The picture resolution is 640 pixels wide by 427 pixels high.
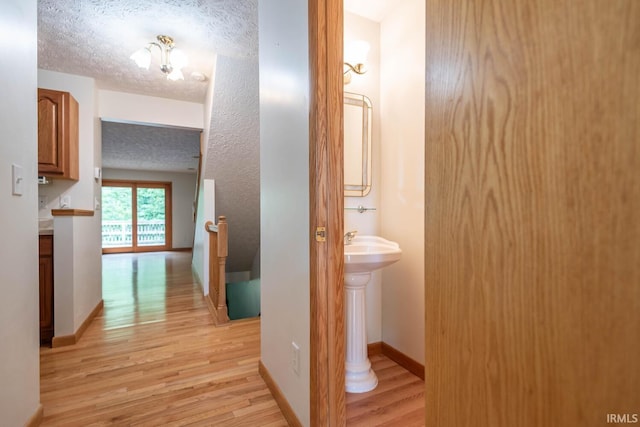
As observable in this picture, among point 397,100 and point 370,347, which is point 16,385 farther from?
point 397,100

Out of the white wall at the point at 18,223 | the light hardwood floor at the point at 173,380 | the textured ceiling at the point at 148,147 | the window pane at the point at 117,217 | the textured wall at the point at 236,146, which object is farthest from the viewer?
the window pane at the point at 117,217

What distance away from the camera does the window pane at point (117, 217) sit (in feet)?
24.5

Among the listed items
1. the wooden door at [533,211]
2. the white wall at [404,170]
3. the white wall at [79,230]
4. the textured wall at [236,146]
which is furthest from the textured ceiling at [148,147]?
the wooden door at [533,211]

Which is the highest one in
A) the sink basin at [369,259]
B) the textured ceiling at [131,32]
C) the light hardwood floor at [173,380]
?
the textured ceiling at [131,32]

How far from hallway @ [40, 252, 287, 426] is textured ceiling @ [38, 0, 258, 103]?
2.39 m

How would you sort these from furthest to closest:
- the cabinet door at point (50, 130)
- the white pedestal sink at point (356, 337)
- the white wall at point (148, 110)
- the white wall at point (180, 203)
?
the white wall at point (180, 203), the white wall at point (148, 110), the cabinet door at point (50, 130), the white pedestal sink at point (356, 337)

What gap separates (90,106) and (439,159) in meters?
3.47

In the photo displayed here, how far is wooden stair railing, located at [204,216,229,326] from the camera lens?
8.65ft

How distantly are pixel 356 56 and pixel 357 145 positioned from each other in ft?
1.91

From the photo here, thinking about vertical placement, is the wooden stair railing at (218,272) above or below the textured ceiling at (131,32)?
below

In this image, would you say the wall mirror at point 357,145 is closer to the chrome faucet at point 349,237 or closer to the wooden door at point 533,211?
the chrome faucet at point 349,237

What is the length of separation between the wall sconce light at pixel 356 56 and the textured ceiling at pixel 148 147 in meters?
2.73

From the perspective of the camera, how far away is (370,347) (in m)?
2.05

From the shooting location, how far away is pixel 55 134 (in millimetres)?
2373
